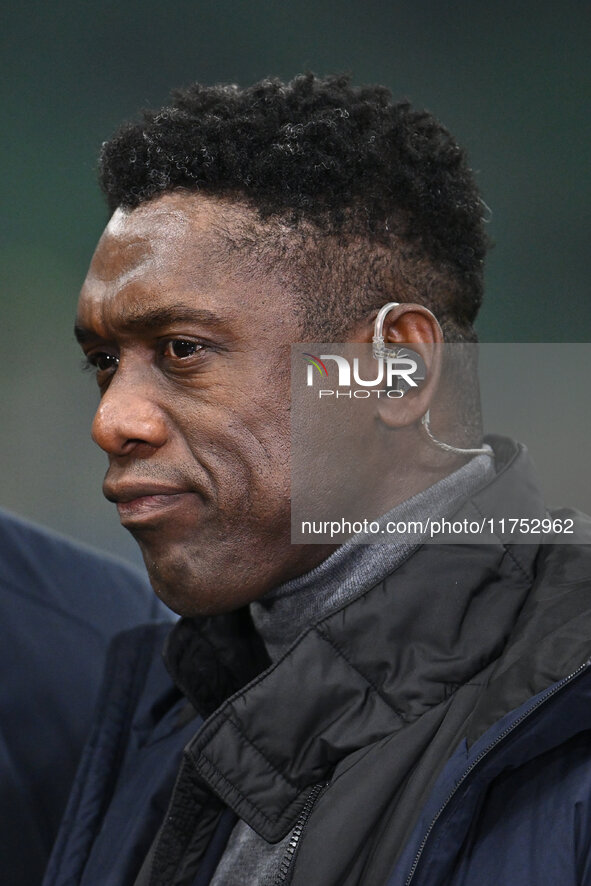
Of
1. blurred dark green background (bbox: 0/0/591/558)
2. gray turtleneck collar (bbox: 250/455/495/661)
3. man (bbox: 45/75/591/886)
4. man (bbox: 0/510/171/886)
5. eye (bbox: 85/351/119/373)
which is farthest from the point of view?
blurred dark green background (bbox: 0/0/591/558)

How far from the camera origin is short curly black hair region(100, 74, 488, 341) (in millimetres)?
975

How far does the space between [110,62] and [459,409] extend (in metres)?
1.85

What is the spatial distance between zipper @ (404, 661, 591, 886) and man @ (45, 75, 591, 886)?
0.02 m

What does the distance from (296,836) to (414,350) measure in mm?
465

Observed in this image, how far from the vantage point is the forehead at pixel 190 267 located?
0.95 meters

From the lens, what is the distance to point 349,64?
2.33 metres

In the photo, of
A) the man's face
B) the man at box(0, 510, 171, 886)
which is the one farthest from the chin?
the man at box(0, 510, 171, 886)

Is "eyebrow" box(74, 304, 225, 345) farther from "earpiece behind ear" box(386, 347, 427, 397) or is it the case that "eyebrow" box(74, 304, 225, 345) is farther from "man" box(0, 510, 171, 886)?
"man" box(0, 510, 171, 886)

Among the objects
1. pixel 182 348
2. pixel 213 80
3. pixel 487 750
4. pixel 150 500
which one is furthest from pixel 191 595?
pixel 213 80

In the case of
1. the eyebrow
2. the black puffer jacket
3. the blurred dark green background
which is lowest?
the black puffer jacket

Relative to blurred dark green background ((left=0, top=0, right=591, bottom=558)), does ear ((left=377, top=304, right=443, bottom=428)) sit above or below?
below

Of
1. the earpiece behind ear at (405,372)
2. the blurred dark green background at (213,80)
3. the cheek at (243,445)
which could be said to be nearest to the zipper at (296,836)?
the cheek at (243,445)

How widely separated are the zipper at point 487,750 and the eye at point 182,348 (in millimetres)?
454

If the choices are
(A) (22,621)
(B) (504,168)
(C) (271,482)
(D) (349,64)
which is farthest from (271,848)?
(D) (349,64)
